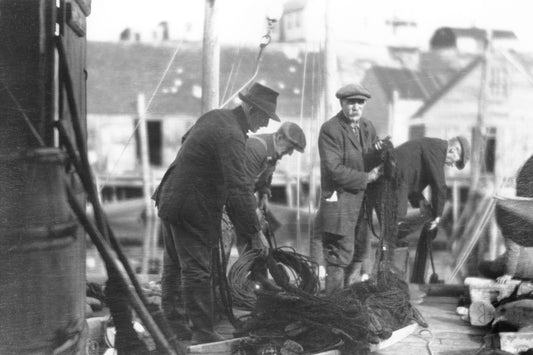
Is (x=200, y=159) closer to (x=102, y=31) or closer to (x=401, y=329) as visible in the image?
(x=102, y=31)

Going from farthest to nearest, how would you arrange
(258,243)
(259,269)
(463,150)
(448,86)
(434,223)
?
1. (434,223)
2. (463,150)
3. (448,86)
4. (259,269)
5. (258,243)

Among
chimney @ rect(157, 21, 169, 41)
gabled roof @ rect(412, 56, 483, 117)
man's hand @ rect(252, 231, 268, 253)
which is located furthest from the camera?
gabled roof @ rect(412, 56, 483, 117)

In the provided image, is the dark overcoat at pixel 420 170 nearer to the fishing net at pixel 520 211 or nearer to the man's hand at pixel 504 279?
the fishing net at pixel 520 211

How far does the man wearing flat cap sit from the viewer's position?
6043 mm

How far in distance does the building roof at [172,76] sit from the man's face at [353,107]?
0.96 ft

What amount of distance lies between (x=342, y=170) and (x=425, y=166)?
2.16 feet

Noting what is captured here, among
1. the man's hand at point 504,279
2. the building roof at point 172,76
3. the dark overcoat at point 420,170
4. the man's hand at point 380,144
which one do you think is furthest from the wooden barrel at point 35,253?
the man's hand at point 504,279

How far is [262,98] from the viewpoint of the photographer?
18.5 ft

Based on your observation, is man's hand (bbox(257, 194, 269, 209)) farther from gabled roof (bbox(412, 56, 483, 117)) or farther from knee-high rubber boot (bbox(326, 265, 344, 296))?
gabled roof (bbox(412, 56, 483, 117))

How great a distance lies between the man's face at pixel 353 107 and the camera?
601 centimetres

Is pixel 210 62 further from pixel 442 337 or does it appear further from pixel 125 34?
pixel 442 337

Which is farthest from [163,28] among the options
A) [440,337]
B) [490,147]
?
[440,337]

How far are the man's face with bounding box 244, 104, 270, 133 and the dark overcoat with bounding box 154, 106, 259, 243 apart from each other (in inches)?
1.2

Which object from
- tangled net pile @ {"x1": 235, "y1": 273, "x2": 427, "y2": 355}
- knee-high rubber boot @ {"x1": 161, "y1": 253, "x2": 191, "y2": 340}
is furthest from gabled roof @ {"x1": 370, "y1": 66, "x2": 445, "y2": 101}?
knee-high rubber boot @ {"x1": 161, "y1": 253, "x2": 191, "y2": 340}
